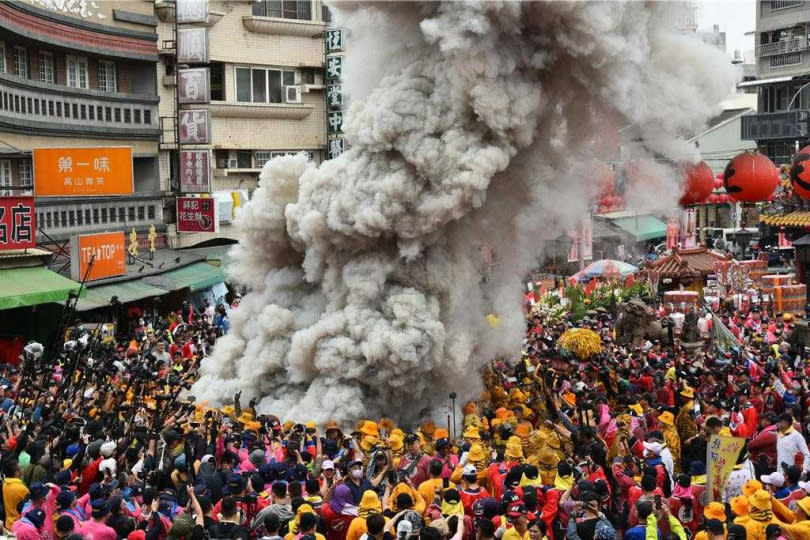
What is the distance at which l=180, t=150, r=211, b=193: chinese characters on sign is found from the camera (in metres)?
34.8

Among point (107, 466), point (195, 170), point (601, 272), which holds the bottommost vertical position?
point (107, 466)

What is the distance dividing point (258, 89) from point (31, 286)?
58.7 ft

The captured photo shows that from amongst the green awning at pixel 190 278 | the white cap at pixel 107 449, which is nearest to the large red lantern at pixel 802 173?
the green awning at pixel 190 278

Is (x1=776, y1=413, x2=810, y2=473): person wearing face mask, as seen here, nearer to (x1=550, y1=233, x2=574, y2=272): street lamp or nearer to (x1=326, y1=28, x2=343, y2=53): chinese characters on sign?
(x1=550, y1=233, x2=574, y2=272): street lamp

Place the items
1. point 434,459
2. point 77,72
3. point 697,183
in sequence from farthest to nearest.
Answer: point 77,72 < point 697,183 < point 434,459

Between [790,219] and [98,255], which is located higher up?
[790,219]

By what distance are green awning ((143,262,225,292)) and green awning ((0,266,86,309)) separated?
15.1 feet

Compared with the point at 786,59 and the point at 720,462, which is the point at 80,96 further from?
the point at 786,59

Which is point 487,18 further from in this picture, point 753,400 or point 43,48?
point 43,48

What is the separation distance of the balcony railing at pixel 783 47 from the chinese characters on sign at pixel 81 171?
34295 millimetres

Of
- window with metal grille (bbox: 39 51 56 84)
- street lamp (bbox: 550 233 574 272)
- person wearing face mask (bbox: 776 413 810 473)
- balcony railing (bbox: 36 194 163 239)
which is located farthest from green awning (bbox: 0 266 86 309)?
street lamp (bbox: 550 233 574 272)

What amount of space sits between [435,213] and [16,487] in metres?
7.43

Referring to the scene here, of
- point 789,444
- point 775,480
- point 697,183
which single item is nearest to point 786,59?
point 697,183

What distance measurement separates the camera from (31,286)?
75.5ft
